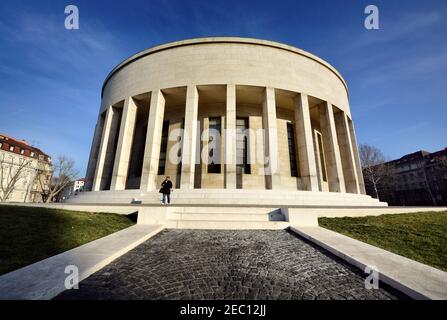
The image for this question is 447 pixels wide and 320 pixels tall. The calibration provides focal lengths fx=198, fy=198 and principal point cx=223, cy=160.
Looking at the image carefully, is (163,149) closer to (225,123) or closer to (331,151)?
(225,123)

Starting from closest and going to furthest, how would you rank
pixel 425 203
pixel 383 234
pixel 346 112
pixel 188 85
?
pixel 383 234 → pixel 188 85 → pixel 346 112 → pixel 425 203

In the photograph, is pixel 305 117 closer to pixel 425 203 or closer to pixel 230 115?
pixel 230 115

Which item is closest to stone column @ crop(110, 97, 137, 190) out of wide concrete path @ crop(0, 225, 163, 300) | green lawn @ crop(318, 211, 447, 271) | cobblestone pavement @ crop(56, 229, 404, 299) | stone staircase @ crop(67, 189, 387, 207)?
stone staircase @ crop(67, 189, 387, 207)

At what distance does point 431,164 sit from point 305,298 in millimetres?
69458

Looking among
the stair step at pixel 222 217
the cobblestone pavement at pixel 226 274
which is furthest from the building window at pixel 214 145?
the cobblestone pavement at pixel 226 274

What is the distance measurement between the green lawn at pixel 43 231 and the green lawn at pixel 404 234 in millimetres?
8090

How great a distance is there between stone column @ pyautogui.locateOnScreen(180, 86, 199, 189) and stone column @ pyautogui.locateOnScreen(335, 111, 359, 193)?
14.0m

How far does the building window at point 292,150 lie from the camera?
17547 mm

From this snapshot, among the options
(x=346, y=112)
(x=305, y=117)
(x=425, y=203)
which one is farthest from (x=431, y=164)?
(x=305, y=117)

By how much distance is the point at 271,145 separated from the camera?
13805 millimetres

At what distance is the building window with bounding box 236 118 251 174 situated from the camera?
53.3 feet

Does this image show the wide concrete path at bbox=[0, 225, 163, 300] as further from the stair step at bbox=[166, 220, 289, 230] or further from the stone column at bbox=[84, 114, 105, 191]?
the stone column at bbox=[84, 114, 105, 191]
